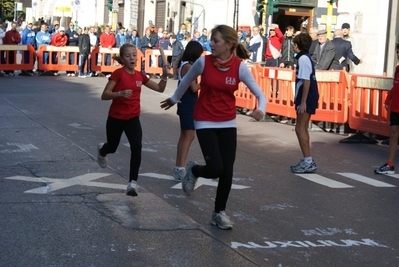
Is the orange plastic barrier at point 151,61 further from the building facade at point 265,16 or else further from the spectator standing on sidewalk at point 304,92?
the spectator standing on sidewalk at point 304,92

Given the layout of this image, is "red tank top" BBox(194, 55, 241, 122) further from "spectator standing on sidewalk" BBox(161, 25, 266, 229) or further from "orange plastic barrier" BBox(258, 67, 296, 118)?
"orange plastic barrier" BBox(258, 67, 296, 118)

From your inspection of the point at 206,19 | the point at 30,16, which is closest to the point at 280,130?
the point at 206,19

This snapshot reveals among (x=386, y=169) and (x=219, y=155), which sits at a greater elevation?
(x=219, y=155)

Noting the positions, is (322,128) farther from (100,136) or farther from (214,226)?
(214,226)

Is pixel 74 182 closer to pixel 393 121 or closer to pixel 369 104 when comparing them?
pixel 393 121

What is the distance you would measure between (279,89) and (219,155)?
10.5 meters

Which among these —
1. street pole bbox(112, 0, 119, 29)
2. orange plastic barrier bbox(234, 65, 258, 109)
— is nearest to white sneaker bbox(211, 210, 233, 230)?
orange plastic barrier bbox(234, 65, 258, 109)

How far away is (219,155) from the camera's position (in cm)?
704

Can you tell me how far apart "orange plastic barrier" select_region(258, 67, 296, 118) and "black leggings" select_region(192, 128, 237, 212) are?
969 cm

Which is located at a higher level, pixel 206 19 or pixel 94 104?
pixel 206 19

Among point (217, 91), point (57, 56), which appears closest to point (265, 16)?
point (57, 56)

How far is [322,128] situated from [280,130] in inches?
36.2

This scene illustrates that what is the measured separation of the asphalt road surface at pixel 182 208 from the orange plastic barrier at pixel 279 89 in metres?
2.84

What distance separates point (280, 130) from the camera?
52.0ft
